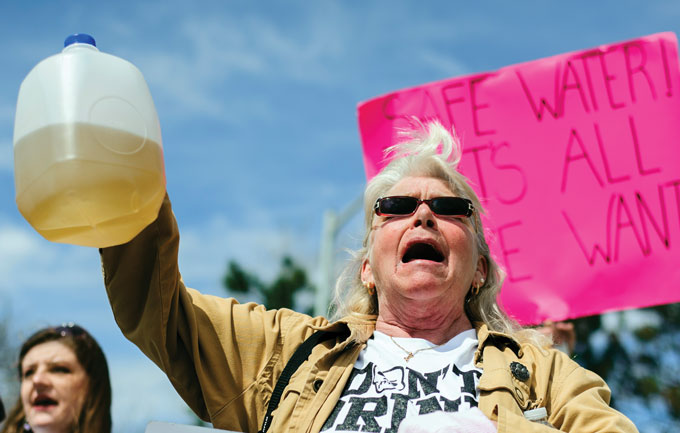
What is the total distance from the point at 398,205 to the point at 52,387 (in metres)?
1.46

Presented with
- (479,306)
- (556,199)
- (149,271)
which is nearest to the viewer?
(149,271)

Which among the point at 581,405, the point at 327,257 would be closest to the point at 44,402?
the point at 581,405

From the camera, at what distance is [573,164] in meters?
4.13

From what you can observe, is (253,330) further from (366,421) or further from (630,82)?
(630,82)

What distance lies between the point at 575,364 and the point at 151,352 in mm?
1408

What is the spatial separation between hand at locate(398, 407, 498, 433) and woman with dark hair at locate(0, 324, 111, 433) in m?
1.37

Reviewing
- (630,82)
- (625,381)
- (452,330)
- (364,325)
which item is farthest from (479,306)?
(625,381)

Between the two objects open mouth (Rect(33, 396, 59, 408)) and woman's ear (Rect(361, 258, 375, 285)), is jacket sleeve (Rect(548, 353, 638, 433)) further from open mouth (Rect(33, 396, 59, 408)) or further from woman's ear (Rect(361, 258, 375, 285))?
open mouth (Rect(33, 396, 59, 408))

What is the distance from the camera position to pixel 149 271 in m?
2.35

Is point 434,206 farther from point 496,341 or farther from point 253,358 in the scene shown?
point 253,358

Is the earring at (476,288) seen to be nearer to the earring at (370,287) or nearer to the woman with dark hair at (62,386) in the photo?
the earring at (370,287)

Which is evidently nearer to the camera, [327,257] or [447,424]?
[447,424]

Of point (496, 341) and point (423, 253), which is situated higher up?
point (423, 253)

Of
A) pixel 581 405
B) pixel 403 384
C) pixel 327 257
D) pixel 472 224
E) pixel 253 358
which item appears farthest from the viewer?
pixel 327 257
